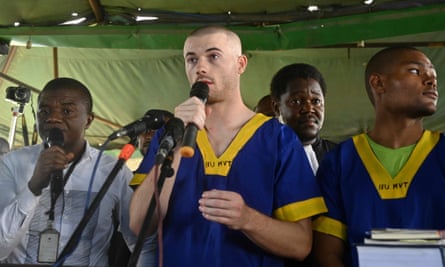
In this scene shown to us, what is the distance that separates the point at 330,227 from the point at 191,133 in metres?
0.71

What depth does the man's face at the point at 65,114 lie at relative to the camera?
226 cm

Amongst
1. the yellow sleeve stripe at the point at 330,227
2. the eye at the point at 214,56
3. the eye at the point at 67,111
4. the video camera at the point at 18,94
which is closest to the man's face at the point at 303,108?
the yellow sleeve stripe at the point at 330,227

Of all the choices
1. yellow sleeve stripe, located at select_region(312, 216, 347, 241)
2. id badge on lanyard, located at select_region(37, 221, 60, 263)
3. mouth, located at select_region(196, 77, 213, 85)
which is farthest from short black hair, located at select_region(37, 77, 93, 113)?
yellow sleeve stripe, located at select_region(312, 216, 347, 241)

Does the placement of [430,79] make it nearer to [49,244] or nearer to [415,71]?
[415,71]

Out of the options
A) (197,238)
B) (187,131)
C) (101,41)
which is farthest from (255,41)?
(187,131)

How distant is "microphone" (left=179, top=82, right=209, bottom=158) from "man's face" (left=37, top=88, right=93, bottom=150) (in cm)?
103

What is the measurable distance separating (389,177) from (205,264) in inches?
24.9

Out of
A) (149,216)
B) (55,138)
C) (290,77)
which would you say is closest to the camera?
(149,216)

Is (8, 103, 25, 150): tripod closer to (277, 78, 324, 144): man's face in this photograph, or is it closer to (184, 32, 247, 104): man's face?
(277, 78, 324, 144): man's face

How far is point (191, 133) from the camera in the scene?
1.18 m

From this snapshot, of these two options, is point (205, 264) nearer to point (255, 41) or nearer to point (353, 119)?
point (255, 41)

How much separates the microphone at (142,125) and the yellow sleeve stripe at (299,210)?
454mm

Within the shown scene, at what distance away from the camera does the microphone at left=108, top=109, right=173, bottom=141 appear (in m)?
1.28

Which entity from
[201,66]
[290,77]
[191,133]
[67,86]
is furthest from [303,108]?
[191,133]
